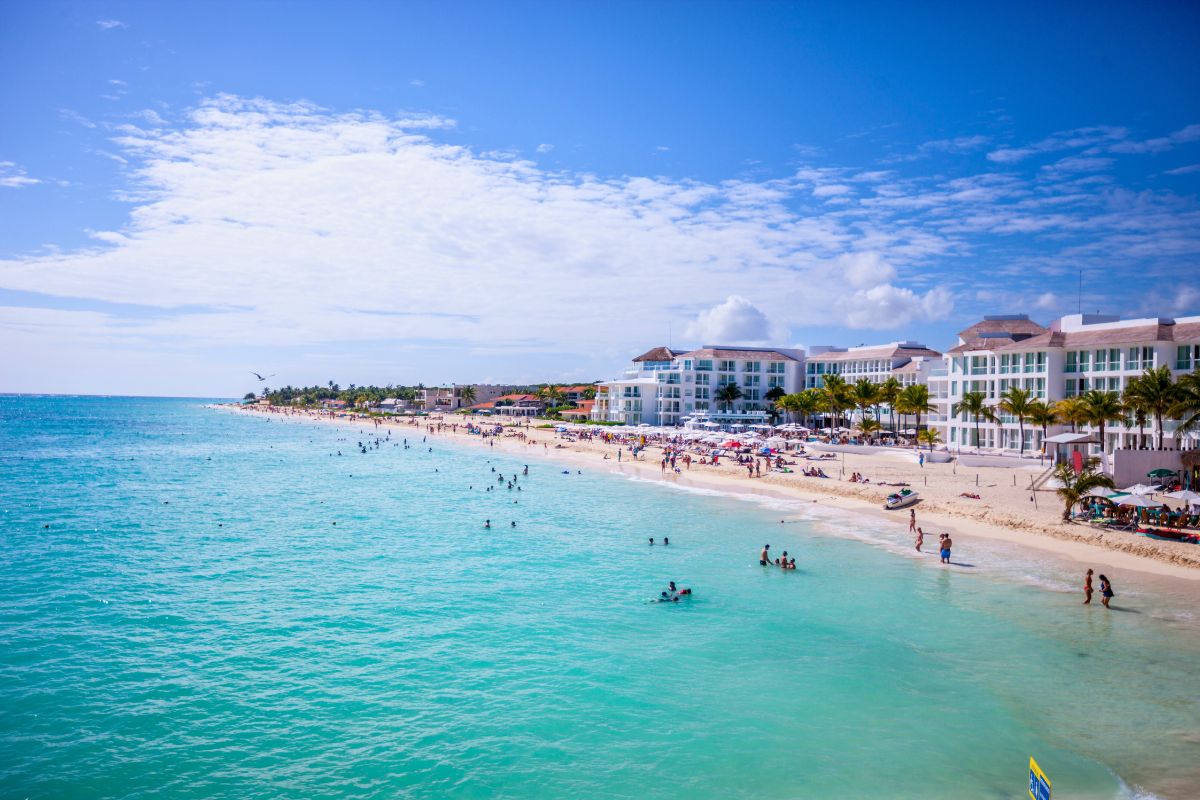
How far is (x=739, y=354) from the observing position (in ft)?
302

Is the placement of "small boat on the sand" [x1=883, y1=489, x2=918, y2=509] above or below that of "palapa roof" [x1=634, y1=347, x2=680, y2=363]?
below

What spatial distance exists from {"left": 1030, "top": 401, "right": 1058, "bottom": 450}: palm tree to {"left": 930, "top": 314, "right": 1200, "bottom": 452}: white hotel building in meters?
1.83

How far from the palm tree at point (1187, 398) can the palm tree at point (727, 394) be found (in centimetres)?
5306

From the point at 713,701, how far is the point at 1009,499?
2710 centimetres

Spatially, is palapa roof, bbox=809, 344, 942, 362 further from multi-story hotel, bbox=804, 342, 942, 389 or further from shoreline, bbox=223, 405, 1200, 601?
shoreline, bbox=223, 405, 1200, 601

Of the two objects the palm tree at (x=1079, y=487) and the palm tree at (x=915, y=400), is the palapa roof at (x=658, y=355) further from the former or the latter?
the palm tree at (x=1079, y=487)

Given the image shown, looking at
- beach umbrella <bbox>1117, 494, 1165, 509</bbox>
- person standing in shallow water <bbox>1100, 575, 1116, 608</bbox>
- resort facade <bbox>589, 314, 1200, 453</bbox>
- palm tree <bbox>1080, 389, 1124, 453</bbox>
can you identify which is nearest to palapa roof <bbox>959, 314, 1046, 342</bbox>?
resort facade <bbox>589, 314, 1200, 453</bbox>

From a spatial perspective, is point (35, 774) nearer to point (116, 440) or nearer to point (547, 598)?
point (547, 598)

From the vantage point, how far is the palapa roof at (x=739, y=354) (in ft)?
297

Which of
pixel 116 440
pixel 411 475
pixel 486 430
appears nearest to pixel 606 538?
pixel 411 475

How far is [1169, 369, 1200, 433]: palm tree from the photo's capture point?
34.1 meters

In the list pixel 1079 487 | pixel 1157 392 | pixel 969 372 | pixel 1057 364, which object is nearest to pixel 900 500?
pixel 1079 487

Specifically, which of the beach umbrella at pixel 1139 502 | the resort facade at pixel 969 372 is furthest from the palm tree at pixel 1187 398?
the beach umbrella at pixel 1139 502

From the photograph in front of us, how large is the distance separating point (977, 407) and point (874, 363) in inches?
1277
